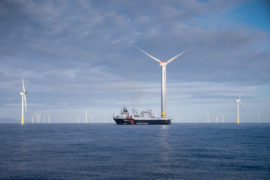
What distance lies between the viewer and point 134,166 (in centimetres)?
3794

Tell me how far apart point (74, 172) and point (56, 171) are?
2579 millimetres

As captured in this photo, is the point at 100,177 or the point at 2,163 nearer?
the point at 100,177

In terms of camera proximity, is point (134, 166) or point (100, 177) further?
point (134, 166)

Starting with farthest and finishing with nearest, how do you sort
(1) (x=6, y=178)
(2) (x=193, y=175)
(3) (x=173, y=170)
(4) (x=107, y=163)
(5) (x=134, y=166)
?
(4) (x=107, y=163)
(5) (x=134, y=166)
(3) (x=173, y=170)
(2) (x=193, y=175)
(1) (x=6, y=178)

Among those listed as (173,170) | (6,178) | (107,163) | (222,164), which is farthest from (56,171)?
(222,164)

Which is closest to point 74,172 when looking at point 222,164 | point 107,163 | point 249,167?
Answer: point 107,163

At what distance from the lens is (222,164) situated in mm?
40375

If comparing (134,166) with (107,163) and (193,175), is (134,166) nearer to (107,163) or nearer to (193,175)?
(107,163)

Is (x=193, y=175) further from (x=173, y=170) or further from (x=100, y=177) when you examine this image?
(x=100, y=177)

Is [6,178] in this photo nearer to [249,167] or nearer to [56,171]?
[56,171]

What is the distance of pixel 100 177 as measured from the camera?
3086 cm

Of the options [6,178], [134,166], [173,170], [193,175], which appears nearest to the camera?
[6,178]

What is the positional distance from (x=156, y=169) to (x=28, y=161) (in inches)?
838

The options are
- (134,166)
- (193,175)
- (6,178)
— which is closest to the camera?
(6,178)
